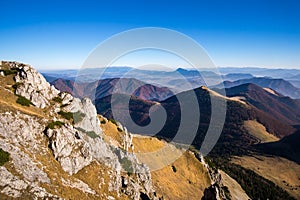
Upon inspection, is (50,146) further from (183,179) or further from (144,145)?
(183,179)

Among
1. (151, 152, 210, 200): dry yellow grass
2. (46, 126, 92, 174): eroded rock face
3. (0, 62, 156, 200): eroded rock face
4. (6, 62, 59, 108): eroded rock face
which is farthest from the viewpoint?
(151, 152, 210, 200): dry yellow grass

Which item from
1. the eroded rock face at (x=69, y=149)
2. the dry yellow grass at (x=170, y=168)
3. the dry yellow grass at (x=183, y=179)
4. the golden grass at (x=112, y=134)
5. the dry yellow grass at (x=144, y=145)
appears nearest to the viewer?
the eroded rock face at (x=69, y=149)

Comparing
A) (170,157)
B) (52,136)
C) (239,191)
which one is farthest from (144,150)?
(239,191)

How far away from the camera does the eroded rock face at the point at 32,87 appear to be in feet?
220

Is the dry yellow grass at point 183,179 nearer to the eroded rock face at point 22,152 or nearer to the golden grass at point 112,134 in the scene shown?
the golden grass at point 112,134

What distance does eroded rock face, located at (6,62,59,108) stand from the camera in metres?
67.2

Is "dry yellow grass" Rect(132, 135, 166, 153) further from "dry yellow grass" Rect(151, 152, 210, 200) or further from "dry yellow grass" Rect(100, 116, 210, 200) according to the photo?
"dry yellow grass" Rect(151, 152, 210, 200)

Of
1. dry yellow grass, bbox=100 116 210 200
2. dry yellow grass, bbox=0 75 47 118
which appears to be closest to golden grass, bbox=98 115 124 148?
dry yellow grass, bbox=100 116 210 200

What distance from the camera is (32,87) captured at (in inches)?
2736

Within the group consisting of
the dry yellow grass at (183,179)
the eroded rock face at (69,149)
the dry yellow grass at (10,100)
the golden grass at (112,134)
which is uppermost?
the dry yellow grass at (10,100)

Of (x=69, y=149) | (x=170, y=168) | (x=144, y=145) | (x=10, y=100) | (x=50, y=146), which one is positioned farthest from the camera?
(x=144, y=145)

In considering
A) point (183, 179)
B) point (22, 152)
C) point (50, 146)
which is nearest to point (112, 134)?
point (50, 146)

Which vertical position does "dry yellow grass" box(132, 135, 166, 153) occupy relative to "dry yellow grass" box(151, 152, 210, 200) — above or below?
above

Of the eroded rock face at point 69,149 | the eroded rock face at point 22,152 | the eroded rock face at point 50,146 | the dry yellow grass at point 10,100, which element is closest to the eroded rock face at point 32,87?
the eroded rock face at point 50,146
